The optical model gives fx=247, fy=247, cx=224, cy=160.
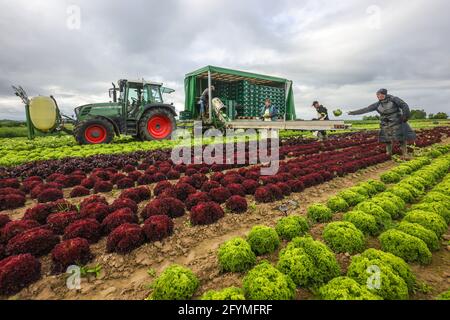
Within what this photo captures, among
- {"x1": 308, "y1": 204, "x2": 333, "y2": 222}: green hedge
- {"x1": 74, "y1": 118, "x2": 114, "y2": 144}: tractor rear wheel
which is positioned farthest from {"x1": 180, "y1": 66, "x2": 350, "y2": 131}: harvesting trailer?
{"x1": 308, "y1": 204, "x2": 333, "y2": 222}: green hedge

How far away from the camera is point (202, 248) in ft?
10.5

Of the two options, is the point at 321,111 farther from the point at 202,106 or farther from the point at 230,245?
the point at 230,245

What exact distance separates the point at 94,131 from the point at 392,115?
12.4 m

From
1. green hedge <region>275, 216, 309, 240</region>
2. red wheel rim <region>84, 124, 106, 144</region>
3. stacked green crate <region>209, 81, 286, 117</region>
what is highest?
stacked green crate <region>209, 81, 286, 117</region>

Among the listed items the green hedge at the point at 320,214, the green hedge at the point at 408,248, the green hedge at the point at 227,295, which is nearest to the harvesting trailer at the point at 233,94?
the green hedge at the point at 320,214

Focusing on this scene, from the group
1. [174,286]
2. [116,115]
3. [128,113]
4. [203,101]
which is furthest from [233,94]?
[174,286]

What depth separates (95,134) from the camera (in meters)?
12.0

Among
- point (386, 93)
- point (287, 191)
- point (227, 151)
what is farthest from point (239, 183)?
point (386, 93)

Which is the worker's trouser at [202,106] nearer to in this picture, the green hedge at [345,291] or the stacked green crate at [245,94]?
the stacked green crate at [245,94]

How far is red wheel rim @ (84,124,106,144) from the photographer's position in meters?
11.8

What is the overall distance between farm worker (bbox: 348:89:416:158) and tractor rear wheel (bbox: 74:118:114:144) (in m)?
11.1

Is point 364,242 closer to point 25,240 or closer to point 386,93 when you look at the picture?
point 25,240

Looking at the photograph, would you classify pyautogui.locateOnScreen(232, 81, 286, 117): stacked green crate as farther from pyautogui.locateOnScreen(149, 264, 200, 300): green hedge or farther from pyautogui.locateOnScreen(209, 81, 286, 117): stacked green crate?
pyautogui.locateOnScreen(149, 264, 200, 300): green hedge

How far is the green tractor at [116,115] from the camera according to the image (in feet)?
39.1
